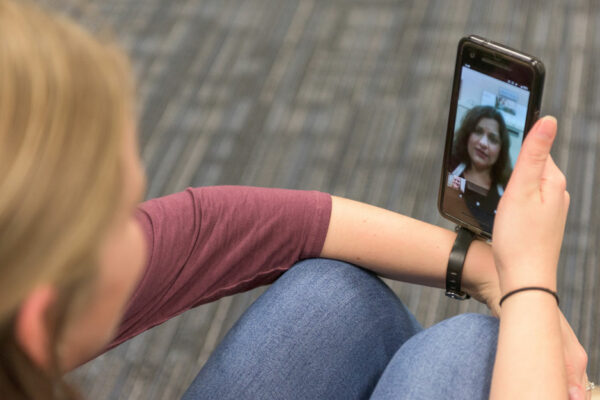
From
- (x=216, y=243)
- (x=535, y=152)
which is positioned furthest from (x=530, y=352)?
(x=216, y=243)

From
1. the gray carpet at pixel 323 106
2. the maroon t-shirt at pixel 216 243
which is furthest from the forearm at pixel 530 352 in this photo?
the gray carpet at pixel 323 106

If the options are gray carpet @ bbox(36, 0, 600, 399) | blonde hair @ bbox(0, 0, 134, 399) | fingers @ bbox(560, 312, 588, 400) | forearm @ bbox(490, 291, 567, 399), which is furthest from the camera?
gray carpet @ bbox(36, 0, 600, 399)

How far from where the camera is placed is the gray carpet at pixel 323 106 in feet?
4.48

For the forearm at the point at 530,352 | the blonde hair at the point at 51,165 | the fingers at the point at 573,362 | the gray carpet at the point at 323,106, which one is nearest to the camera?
the blonde hair at the point at 51,165

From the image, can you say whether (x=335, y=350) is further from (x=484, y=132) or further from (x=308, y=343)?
(x=484, y=132)

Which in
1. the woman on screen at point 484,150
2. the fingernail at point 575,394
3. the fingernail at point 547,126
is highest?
the fingernail at point 547,126

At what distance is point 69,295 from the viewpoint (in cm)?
42

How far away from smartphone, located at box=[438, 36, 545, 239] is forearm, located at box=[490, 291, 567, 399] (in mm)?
163

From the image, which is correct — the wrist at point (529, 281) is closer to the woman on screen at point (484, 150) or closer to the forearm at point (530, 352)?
the forearm at point (530, 352)

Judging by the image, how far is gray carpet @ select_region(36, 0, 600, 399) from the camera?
4.48ft

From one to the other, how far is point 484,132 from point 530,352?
0.78 ft

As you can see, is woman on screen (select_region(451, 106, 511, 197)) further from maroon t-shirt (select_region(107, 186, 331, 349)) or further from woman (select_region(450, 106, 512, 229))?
maroon t-shirt (select_region(107, 186, 331, 349))

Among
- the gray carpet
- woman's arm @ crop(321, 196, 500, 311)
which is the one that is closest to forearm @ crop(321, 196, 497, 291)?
woman's arm @ crop(321, 196, 500, 311)

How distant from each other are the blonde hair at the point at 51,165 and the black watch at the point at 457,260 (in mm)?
485
